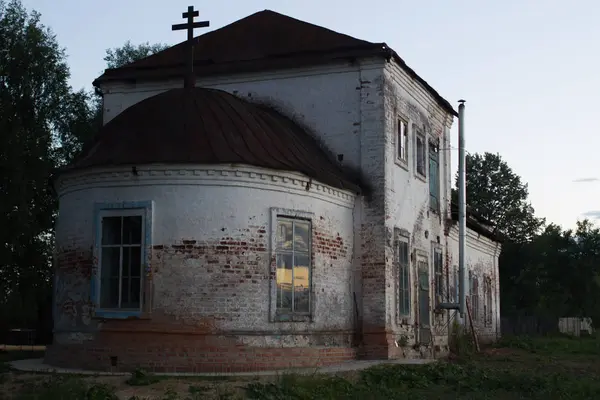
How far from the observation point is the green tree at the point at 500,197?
5453 centimetres

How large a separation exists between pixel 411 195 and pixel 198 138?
6.34 meters

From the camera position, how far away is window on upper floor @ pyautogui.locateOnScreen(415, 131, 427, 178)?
66.1 feet

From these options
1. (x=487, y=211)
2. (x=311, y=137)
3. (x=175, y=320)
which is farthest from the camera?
(x=487, y=211)

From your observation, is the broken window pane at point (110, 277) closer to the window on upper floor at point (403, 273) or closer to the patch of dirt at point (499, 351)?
the window on upper floor at point (403, 273)

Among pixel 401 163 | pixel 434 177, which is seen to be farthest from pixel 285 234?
pixel 434 177

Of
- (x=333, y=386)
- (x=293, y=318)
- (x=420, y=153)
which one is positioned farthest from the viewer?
(x=420, y=153)

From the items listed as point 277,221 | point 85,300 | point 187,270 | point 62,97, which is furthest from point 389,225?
point 62,97

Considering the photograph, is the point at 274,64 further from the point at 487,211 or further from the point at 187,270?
the point at 487,211

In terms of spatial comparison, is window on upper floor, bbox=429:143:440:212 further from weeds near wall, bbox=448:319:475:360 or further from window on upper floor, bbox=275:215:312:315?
window on upper floor, bbox=275:215:312:315

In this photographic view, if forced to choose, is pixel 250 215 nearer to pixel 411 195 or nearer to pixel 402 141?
pixel 402 141

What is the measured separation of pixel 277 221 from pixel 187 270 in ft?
6.33

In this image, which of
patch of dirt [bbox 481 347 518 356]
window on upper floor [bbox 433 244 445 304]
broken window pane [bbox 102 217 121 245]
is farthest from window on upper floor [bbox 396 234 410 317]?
broken window pane [bbox 102 217 121 245]

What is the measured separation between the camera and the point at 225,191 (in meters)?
14.6

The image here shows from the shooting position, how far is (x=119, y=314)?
14.2 m
